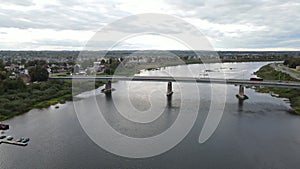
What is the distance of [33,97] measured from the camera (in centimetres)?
1095

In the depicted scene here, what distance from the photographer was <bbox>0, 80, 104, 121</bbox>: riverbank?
910cm

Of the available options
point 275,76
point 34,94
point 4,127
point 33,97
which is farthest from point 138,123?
point 275,76

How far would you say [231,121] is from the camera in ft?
26.6

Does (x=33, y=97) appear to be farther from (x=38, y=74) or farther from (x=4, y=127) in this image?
(x=4, y=127)

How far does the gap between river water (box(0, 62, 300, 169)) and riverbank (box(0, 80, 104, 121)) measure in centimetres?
56

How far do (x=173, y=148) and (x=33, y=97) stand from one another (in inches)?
307

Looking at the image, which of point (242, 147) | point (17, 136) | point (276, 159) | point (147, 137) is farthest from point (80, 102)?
point (276, 159)

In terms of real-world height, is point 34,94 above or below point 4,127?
above

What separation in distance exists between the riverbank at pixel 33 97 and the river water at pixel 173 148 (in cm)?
56

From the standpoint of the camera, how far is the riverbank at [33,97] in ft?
29.9

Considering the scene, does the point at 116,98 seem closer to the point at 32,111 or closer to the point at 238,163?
the point at 32,111

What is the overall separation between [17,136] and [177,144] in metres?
4.41

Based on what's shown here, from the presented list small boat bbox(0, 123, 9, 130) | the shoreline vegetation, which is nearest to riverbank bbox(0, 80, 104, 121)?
the shoreline vegetation

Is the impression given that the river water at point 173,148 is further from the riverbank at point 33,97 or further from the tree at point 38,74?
the tree at point 38,74
